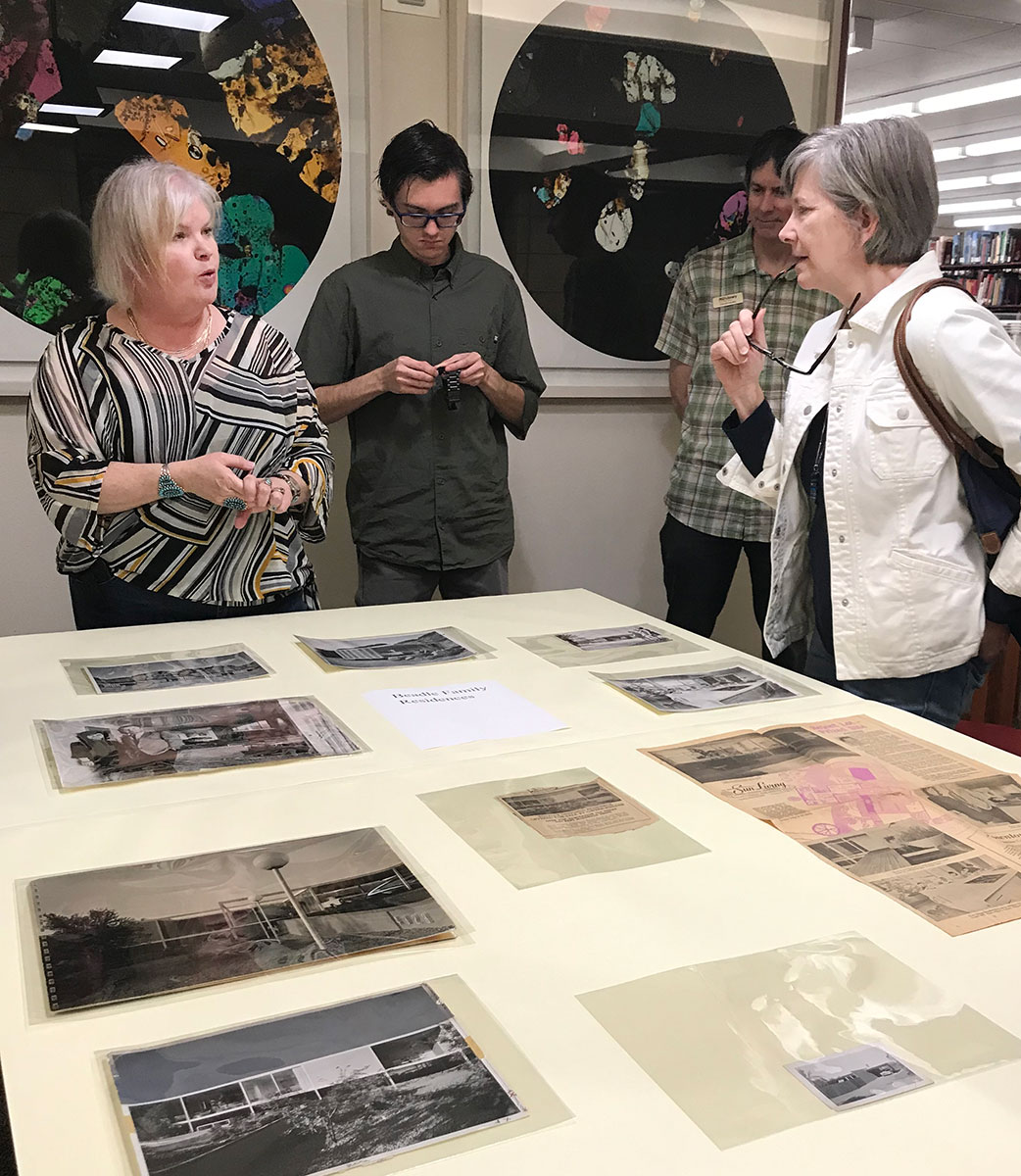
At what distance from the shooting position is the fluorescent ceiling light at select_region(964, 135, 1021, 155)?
9.77m

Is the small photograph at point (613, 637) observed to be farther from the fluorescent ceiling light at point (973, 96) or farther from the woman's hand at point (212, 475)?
the fluorescent ceiling light at point (973, 96)

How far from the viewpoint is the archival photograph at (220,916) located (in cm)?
87

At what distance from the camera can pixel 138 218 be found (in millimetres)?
1911

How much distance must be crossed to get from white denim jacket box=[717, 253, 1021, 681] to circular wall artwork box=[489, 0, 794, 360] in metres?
1.56

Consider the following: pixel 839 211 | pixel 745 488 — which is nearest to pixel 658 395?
pixel 745 488

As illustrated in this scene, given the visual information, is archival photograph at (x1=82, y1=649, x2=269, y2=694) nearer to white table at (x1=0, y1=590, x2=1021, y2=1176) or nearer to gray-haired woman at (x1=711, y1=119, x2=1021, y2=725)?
white table at (x1=0, y1=590, x2=1021, y2=1176)

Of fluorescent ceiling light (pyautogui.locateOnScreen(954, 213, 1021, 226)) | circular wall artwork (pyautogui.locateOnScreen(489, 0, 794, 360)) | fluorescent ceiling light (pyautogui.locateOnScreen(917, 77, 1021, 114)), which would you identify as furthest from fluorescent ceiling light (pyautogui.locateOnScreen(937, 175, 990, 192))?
circular wall artwork (pyautogui.locateOnScreen(489, 0, 794, 360))

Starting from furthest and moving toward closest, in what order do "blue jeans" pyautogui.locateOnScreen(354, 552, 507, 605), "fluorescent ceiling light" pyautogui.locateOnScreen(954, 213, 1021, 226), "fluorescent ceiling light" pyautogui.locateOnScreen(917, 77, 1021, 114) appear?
1. "fluorescent ceiling light" pyautogui.locateOnScreen(954, 213, 1021, 226)
2. "fluorescent ceiling light" pyautogui.locateOnScreen(917, 77, 1021, 114)
3. "blue jeans" pyautogui.locateOnScreen(354, 552, 507, 605)

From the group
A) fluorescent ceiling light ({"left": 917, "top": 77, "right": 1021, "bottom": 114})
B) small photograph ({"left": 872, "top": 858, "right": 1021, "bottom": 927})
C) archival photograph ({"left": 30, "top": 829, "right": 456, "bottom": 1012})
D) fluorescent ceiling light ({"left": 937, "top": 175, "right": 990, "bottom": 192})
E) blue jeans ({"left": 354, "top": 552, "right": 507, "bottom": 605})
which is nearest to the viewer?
archival photograph ({"left": 30, "top": 829, "right": 456, "bottom": 1012})

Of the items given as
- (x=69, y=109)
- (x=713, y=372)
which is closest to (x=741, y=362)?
(x=713, y=372)

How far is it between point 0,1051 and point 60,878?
10.1 inches

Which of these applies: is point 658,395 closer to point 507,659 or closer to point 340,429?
point 340,429

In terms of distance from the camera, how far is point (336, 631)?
6.35ft

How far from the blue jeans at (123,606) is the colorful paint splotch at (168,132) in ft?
3.97
